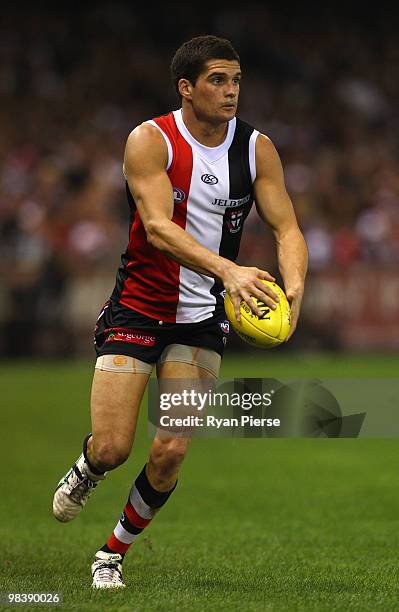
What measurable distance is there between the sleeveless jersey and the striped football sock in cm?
87

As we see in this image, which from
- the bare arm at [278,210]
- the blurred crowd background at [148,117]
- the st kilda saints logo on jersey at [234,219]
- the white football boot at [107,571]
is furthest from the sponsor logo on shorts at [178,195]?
the blurred crowd background at [148,117]

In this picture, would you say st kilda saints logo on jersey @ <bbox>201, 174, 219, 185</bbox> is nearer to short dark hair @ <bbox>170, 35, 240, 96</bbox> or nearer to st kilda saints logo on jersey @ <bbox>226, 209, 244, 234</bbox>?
st kilda saints logo on jersey @ <bbox>226, 209, 244, 234</bbox>

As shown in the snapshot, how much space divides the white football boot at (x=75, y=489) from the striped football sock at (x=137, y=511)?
206 mm

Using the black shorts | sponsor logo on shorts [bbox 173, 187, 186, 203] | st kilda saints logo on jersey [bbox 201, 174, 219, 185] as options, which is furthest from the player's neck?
the black shorts

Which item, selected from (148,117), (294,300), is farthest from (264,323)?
(148,117)

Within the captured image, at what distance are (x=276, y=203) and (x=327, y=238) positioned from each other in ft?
46.7

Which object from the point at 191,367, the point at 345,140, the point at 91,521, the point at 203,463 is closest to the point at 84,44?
the point at 345,140

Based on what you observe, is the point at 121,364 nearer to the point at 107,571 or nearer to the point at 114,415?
the point at 114,415

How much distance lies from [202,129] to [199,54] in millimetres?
392

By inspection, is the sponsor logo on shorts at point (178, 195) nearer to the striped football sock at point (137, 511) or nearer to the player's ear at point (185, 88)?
the player's ear at point (185, 88)

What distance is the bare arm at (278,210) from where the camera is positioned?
5957 millimetres

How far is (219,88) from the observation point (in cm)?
594

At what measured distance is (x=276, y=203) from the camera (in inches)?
241

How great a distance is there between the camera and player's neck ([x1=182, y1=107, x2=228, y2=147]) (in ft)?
20.1
